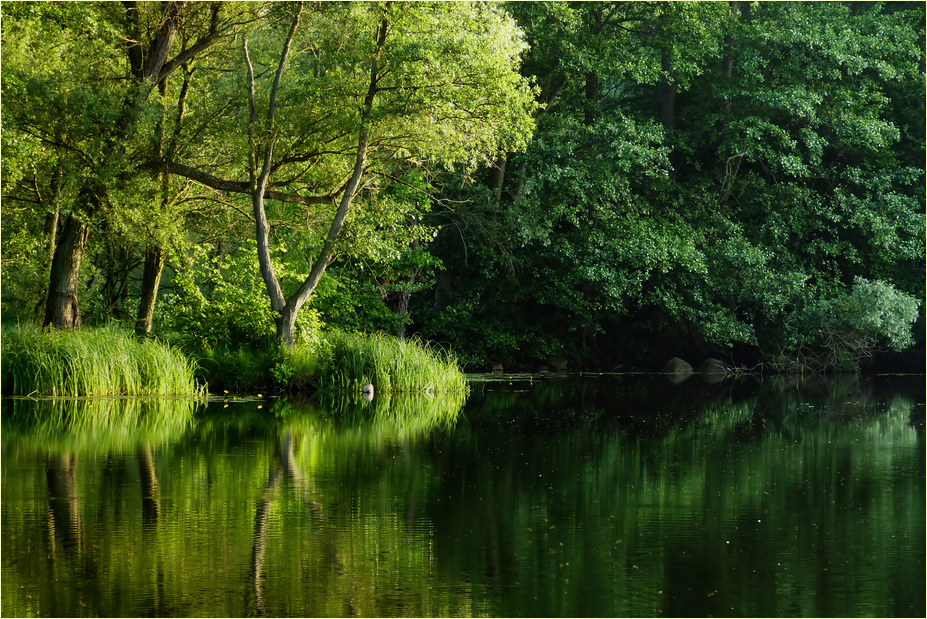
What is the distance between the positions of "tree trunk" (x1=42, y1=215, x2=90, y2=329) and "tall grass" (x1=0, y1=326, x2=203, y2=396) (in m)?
1.83

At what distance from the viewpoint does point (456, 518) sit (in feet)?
24.8

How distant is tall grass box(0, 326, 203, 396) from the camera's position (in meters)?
17.4

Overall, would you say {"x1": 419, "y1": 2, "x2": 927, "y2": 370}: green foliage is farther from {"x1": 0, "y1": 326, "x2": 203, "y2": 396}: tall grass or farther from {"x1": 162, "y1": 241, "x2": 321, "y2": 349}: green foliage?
{"x1": 0, "y1": 326, "x2": 203, "y2": 396}: tall grass

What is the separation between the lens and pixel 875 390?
23.0m

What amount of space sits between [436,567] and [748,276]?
78.8ft

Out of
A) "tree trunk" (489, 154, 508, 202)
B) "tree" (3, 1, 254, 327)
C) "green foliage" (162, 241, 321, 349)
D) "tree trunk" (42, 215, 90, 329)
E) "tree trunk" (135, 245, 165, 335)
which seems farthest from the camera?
"tree trunk" (489, 154, 508, 202)

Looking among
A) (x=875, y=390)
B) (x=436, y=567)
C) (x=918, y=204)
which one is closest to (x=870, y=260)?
(x=918, y=204)

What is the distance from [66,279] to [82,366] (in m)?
3.67

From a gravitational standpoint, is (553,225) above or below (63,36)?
below

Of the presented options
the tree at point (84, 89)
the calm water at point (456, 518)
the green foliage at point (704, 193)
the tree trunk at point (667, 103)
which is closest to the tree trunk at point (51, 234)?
the tree at point (84, 89)

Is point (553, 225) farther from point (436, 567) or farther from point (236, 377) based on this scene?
point (436, 567)

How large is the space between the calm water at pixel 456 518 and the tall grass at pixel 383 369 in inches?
219

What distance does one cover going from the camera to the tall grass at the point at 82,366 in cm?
1742

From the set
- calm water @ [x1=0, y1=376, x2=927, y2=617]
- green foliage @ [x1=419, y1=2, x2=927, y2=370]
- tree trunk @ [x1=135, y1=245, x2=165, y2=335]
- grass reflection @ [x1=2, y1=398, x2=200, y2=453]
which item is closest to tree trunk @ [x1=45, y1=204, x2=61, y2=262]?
tree trunk @ [x1=135, y1=245, x2=165, y2=335]
